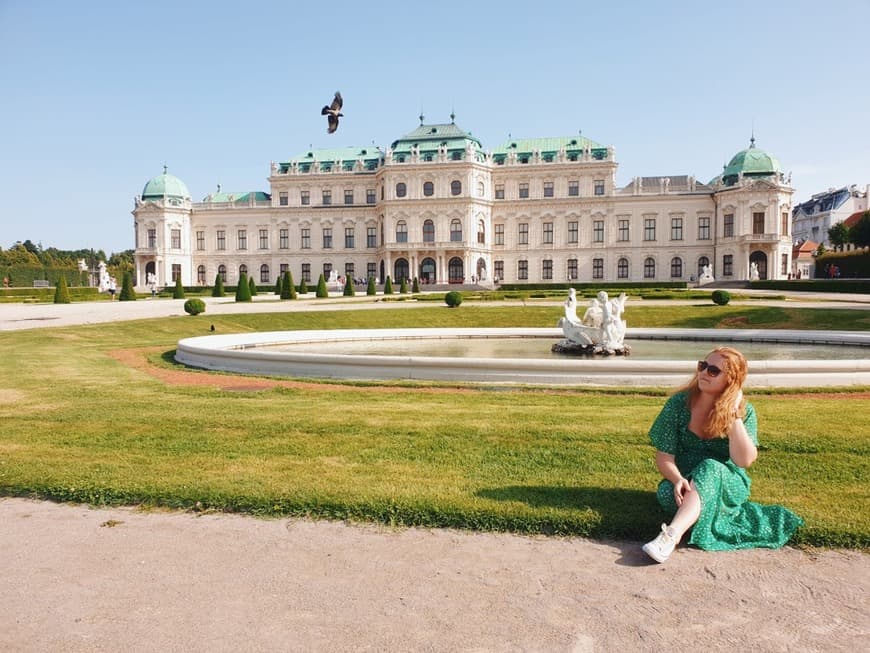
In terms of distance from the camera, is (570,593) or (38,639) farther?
(570,593)

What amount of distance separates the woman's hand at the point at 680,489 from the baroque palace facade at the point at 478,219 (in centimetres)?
5941

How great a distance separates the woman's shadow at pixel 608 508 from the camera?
14.5 ft

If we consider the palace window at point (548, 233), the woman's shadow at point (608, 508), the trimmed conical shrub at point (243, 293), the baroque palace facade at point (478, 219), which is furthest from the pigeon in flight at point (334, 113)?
the woman's shadow at point (608, 508)

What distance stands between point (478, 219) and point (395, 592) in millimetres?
64131

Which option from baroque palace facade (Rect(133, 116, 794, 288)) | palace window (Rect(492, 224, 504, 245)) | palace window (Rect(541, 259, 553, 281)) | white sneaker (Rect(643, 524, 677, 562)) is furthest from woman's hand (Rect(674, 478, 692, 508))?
palace window (Rect(492, 224, 504, 245))

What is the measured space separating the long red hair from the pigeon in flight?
3976 centimetres

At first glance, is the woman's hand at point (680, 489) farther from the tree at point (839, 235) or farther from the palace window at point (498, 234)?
the tree at point (839, 235)

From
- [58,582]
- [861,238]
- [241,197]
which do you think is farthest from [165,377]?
[861,238]

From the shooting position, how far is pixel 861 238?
6850 cm

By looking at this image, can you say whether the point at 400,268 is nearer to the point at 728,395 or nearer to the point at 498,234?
the point at 498,234

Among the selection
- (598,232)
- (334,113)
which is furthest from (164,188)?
(598,232)

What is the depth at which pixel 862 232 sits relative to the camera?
6806cm

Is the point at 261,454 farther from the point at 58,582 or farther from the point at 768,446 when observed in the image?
the point at 768,446

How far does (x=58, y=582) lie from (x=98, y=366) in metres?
10.6
